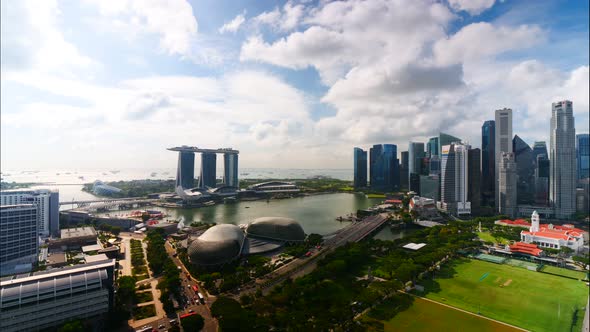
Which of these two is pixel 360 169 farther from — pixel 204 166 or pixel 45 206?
pixel 45 206

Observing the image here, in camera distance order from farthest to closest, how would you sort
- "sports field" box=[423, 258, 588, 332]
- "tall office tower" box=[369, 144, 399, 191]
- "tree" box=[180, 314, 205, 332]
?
1. "tall office tower" box=[369, 144, 399, 191]
2. "sports field" box=[423, 258, 588, 332]
3. "tree" box=[180, 314, 205, 332]

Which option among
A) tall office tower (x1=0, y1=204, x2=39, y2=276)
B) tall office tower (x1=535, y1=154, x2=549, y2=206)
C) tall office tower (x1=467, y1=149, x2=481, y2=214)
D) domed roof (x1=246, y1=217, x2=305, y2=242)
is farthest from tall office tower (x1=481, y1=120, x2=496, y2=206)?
tall office tower (x1=0, y1=204, x2=39, y2=276)

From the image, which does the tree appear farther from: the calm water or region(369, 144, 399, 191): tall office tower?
region(369, 144, 399, 191): tall office tower

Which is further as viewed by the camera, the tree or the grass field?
the grass field

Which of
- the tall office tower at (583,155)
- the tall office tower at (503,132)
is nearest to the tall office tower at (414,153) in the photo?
the tall office tower at (503,132)

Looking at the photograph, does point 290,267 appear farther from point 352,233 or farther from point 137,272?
point 352,233
